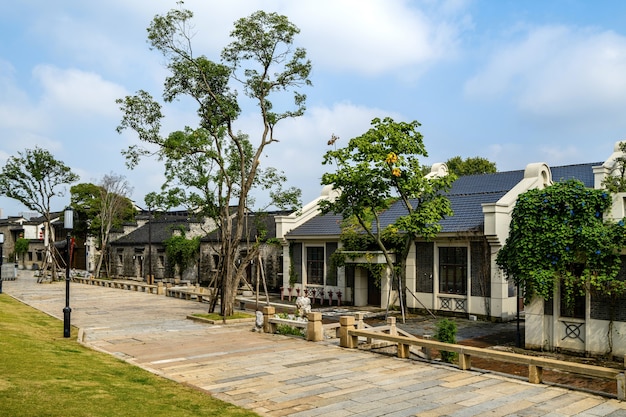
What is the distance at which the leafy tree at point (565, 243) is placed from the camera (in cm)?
1338

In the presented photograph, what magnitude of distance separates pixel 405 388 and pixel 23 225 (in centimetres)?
6618

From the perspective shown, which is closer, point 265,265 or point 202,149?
point 202,149

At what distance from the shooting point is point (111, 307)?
83.6 ft

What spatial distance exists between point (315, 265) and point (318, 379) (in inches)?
686

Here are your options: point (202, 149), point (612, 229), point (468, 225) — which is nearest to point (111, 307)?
point (202, 149)

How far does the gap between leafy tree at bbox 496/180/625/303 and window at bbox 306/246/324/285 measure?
1366 cm

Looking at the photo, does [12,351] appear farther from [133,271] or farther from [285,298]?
[133,271]

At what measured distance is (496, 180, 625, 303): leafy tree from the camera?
13383 millimetres

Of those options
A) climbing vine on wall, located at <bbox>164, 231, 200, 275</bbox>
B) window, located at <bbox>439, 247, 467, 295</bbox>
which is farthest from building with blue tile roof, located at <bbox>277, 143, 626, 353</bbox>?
climbing vine on wall, located at <bbox>164, 231, 200, 275</bbox>

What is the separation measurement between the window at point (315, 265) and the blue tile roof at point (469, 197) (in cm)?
91

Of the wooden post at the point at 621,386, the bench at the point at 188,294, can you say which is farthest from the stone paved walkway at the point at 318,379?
the bench at the point at 188,294

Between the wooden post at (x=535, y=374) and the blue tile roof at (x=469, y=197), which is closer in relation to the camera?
the wooden post at (x=535, y=374)

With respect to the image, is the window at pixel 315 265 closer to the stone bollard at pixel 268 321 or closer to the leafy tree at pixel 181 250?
the stone bollard at pixel 268 321

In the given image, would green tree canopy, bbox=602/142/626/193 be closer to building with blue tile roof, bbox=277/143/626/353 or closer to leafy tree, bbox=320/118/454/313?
building with blue tile roof, bbox=277/143/626/353
